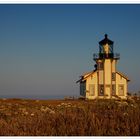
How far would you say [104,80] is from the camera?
60.5 ft

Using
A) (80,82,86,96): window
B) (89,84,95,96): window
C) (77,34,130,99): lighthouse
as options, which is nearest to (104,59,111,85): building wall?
(77,34,130,99): lighthouse

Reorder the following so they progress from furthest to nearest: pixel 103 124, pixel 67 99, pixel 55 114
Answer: pixel 67 99
pixel 55 114
pixel 103 124

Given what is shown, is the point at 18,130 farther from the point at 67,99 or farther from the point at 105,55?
the point at 105,55

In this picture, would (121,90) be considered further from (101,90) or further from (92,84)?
(92,84)

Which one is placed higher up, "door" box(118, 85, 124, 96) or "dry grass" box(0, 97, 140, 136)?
"door" box(118, 85, 124, 96)

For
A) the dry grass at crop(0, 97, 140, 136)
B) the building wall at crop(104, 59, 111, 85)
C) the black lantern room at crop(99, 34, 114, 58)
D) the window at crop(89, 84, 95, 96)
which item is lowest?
the dry grass at crop(0, 97, 140, 136)

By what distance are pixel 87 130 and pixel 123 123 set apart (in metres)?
0.42

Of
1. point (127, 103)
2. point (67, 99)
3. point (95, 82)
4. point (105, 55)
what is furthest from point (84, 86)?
point (127, 103)

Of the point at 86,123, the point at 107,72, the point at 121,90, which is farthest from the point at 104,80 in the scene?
the point at 86,123

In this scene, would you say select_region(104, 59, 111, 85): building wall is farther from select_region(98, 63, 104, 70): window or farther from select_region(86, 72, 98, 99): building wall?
select_region(86, 72, 98, 99): building wall

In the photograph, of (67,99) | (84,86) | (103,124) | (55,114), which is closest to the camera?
(103,124)

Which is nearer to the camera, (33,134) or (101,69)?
(33,134)

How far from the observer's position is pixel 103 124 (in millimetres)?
4449

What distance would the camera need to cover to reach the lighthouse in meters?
17.7
